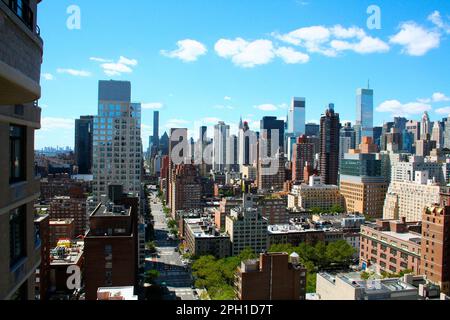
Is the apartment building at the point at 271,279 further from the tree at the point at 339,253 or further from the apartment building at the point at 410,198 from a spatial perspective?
the apartment building at the point at 410,198

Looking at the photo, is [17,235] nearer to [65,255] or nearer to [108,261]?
[108,261]

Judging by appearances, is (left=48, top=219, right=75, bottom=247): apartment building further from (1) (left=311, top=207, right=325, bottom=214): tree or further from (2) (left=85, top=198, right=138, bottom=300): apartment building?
(1) (left=311, top=207, right=325, bottom=214): tree

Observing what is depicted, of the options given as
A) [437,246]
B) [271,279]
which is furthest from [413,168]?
[271,279]

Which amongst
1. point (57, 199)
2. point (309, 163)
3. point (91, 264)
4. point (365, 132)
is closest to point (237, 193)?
point (309, 163)

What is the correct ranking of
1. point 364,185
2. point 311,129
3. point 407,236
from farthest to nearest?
point 311,129, point 364,185, point 407,236

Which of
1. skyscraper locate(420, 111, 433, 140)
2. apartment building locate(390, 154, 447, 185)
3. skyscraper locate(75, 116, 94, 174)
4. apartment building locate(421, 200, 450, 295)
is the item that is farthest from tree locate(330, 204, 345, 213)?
skyscraper locate(75, 116, 94, 174)
